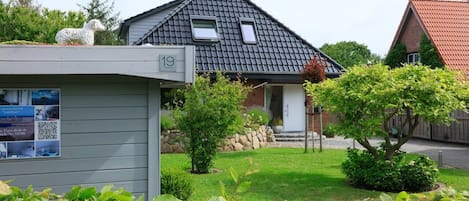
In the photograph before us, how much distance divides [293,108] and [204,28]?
204 inches

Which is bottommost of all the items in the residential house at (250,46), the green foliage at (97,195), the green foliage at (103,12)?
the green foliage at (97,195)

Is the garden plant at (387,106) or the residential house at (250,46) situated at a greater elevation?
the residential house at (250,46)

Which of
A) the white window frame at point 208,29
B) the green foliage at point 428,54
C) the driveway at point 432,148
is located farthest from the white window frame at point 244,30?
the green foliage at point 428,54

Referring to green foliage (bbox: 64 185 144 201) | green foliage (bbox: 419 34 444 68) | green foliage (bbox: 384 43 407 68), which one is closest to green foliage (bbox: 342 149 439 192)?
green foliage (bbox: 64 185 144 201)

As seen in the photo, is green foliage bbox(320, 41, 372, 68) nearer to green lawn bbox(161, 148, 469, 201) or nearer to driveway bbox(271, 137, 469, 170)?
driveway bbox(271, 137, 469, 170)

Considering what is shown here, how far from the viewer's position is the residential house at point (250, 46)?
1928 cm

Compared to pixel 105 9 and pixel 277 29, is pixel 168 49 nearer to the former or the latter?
pixel 277 29

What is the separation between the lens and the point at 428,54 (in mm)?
22375

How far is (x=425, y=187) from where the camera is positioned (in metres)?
9.55

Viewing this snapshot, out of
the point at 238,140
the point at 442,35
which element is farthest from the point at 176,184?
the point at 442,35

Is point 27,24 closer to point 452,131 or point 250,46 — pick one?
point 250,46

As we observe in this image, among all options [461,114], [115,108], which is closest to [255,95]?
[461,114]

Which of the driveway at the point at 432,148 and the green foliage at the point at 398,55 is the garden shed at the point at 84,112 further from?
the green foliage at the point at 398,55

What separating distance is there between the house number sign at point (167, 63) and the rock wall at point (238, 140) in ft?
28.6
